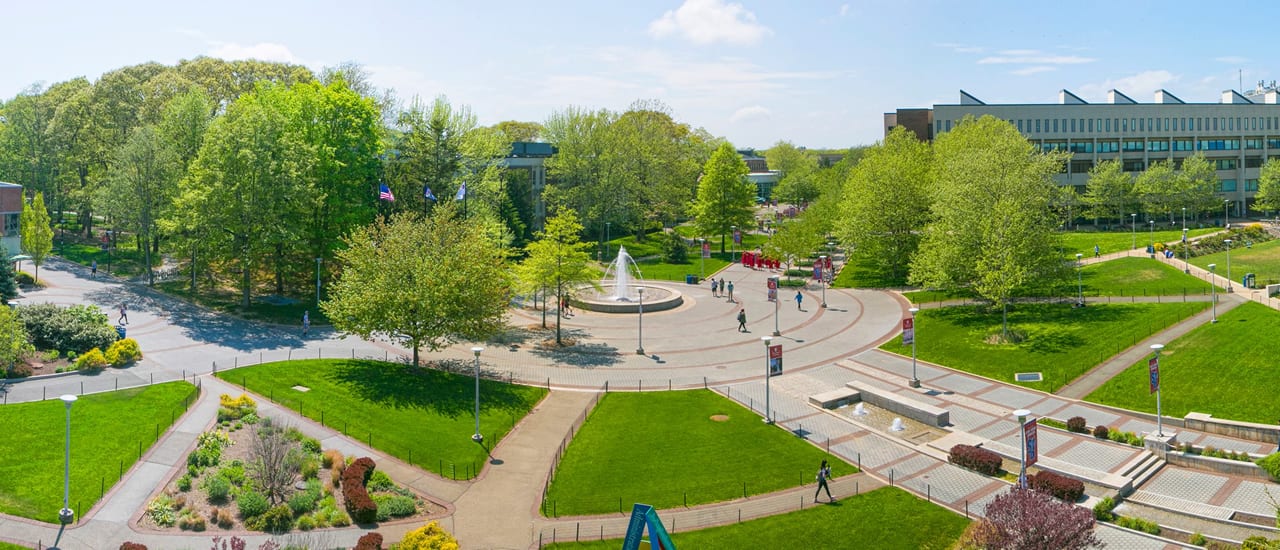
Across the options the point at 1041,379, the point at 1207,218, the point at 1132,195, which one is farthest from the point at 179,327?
the point at 1207,218

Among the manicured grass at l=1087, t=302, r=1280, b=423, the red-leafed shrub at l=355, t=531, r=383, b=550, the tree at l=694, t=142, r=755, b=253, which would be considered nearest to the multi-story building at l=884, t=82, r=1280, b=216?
the tree at l=694, t=142, r=755, b=253

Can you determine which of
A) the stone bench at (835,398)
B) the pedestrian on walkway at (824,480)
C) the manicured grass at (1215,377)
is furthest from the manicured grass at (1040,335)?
the pedestrian on walkway at (824,480)

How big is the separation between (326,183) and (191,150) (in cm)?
1358

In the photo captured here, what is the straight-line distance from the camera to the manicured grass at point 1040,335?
4600 cm

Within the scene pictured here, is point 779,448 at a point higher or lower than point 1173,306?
lower

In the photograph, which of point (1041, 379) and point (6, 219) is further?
point (6, 219)

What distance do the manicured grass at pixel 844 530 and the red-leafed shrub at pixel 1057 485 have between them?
158 inches

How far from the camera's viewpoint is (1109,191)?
323 feet

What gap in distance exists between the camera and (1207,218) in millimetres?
109500

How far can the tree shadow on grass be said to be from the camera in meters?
39.4

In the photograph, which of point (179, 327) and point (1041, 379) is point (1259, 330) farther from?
point (179, 327)

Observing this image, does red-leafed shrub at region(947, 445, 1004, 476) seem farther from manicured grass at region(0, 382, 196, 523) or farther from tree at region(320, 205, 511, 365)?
manicured grass at region(0, 382, 196, 523)

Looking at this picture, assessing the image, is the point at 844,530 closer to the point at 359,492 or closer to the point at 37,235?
the point at 359,492

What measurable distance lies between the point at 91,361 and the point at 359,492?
22.2 m
